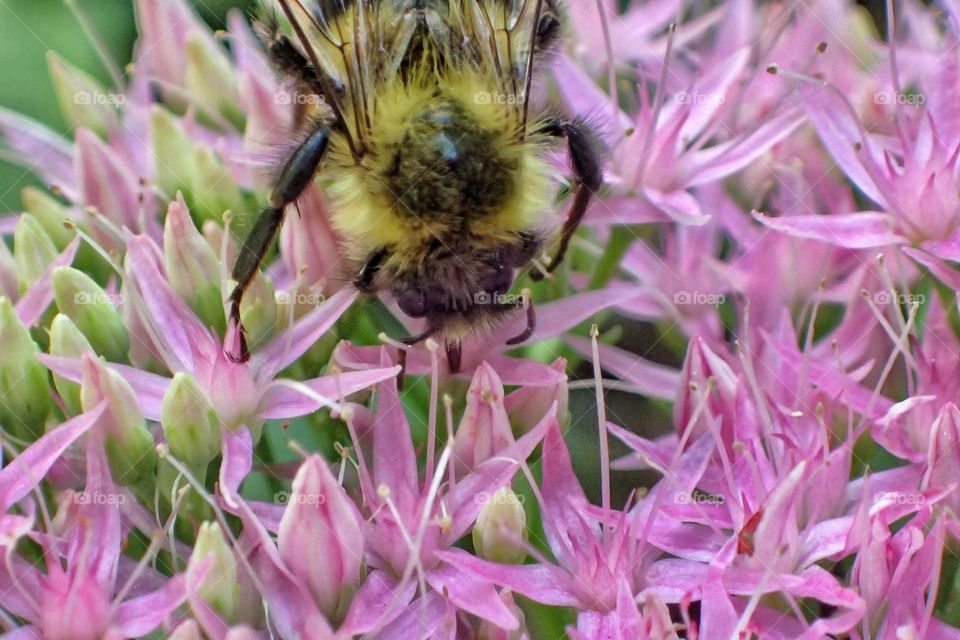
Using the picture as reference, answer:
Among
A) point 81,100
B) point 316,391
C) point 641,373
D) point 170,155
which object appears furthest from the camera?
point 81,100

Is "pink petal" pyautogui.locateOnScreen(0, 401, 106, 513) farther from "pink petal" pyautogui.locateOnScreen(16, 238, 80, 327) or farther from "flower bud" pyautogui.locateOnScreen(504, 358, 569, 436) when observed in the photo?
"flower bud" pyautogui.locateOnScreen(504, 358, 569, 436)

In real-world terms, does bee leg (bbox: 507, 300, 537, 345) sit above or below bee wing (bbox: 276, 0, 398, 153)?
below

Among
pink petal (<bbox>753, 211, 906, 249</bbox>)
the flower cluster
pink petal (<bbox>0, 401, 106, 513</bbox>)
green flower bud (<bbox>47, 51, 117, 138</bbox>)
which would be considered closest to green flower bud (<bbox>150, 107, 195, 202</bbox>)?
the flower cluster

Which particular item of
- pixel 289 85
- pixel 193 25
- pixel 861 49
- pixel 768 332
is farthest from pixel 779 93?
pixel 193 25

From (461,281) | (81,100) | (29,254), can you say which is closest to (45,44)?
(81,100)

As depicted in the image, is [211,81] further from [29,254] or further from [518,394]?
[518,394]

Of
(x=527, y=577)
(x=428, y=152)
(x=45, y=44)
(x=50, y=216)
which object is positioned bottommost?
(x=527, y=577)
